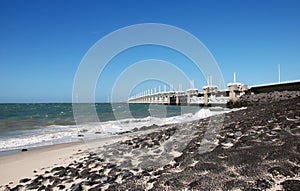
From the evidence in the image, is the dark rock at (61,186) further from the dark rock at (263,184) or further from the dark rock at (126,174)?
the dark rock at (263,184)

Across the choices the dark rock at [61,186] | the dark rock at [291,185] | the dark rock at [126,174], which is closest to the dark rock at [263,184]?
the dark rock at [291,185]

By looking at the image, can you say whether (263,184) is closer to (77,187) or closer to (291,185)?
(291,185)

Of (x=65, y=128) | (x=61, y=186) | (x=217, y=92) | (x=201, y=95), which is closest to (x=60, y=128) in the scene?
(x=65, y=128)

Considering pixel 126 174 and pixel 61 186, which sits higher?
pixel 126 174

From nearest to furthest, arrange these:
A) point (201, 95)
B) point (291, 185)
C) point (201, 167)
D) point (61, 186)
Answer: point (291, 185), point (201, 167), point (61, 186), point (201, 95)

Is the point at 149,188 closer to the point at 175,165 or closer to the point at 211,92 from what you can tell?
the point at 175,165

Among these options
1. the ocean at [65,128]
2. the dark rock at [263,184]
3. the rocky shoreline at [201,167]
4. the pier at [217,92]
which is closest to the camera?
the dark rock at [263,184]

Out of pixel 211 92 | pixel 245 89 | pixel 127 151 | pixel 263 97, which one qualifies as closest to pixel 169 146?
pixel 127 151

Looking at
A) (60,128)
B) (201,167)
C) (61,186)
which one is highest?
(201,167)

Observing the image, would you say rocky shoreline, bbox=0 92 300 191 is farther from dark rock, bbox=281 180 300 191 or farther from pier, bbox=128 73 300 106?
pier, bbox=128 73 300 106

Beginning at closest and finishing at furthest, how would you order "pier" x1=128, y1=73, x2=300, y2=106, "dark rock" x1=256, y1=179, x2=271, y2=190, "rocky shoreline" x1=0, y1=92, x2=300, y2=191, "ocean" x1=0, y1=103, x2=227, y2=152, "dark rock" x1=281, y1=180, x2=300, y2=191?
"dark rock" x1=281, y1=180, x2=300, y2=191, "dark rock" x1=256, y1=179, x2=271, y2=190, "rocky shoreline" x1=0, y1=92, x2=300, y2=191, "ocean" x1=0, y1=103, x2=227, y2=152, "pier" x1=128, y1=73, x2=300, y2=106

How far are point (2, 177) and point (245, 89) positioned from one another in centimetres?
2512

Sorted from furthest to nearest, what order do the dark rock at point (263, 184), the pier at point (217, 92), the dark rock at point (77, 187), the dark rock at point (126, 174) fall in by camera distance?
the pier at point (217, 92)
the dark rock at point (126, 174)
the dark rock at point (77, 187)
the dark rock at point (263, 184)

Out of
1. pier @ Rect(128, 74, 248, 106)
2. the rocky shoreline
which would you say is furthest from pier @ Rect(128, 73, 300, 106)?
the rocky shoreline
